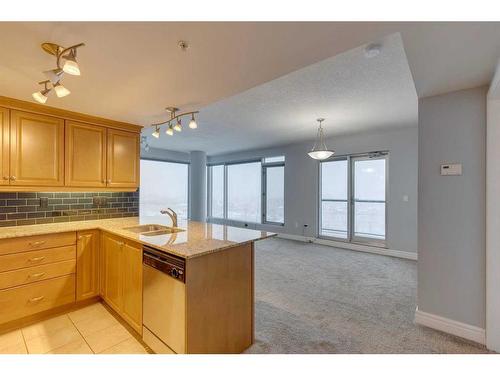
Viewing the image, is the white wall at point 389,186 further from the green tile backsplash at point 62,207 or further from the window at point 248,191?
the green tile backsplash at point 62,207

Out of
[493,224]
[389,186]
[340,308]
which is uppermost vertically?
[389,186]

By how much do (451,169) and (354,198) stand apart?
3197mm

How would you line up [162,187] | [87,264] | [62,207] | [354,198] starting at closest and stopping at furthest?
[87,264] < [62,207] < [354,198] < [162,187]

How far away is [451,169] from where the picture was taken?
7.26 ft

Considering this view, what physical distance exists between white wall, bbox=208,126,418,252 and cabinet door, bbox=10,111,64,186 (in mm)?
4834

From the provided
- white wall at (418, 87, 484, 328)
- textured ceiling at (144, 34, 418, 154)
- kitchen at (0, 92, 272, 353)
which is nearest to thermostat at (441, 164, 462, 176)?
white wall at (418, 87, 484, 328)

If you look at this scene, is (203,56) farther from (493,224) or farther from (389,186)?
(389,186)

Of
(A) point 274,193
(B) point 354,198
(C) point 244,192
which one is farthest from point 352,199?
(C) point 244,192

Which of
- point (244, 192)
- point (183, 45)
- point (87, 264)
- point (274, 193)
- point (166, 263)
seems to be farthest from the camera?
point (244, 192)

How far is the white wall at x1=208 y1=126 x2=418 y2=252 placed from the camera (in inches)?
182

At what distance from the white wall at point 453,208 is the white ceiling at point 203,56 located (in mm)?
243

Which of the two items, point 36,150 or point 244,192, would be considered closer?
point 36,150

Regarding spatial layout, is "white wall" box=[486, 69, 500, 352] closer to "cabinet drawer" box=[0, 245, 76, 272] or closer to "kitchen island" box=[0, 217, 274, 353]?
"kitchen island" box=[0, 217, 274, 353]
